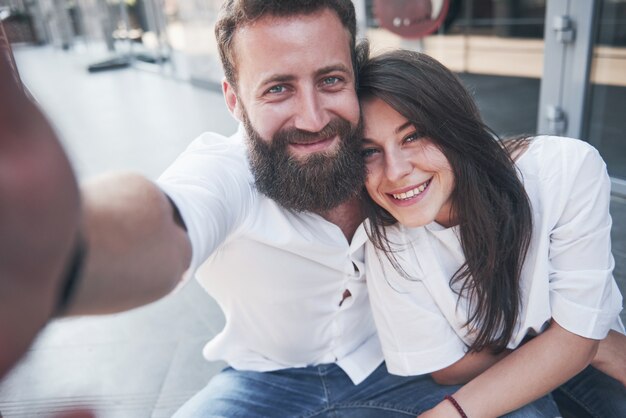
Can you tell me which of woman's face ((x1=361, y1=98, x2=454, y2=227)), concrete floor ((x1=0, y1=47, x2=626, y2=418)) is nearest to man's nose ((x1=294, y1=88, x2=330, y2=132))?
woman's face ((x1=361, y1=98, x2=454, y2=227))

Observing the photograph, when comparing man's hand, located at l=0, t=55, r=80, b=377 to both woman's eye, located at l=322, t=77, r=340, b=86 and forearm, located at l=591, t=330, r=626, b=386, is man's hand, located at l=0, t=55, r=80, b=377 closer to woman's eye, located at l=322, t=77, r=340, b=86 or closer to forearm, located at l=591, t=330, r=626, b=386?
woman's eye, located at l=322, t=77, r=340, b=86

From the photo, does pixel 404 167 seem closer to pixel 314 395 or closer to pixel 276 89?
pixel 276 89

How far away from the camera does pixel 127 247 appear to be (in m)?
0.70

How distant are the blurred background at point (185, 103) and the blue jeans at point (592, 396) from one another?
1.23 m

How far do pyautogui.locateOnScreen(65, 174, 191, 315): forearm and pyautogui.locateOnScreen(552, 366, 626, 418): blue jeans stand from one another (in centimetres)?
141

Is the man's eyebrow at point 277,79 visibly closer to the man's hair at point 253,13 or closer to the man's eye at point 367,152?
the man's hair at point 253,13

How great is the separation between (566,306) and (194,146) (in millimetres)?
1137

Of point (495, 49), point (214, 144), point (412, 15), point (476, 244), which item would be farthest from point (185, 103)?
point (476, 244)

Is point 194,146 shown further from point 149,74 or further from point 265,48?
point 149,74

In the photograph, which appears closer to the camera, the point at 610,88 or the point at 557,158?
the point at 557,158

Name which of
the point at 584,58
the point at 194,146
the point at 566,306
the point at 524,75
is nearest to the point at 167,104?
the point at 524,75

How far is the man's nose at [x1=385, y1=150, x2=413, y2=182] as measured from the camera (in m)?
1.41

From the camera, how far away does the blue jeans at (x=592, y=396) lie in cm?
155

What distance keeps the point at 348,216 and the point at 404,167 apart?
1.02 feet
